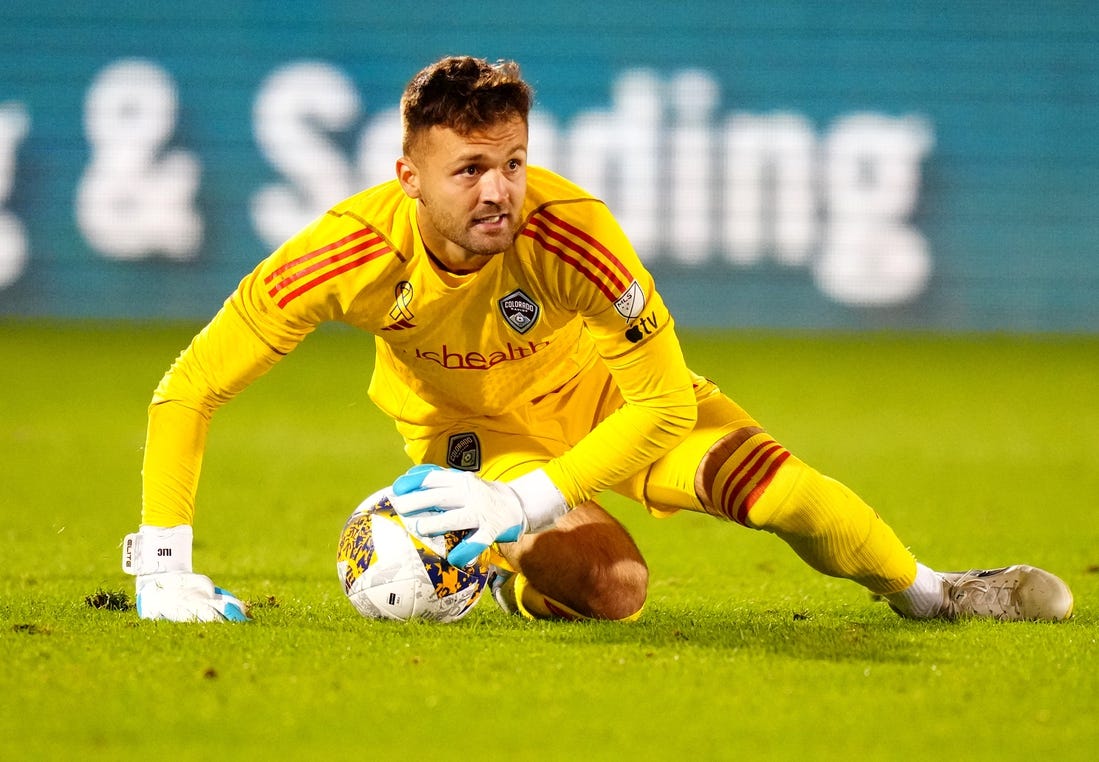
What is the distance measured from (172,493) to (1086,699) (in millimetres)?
2426

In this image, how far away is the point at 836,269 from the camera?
14164 mm

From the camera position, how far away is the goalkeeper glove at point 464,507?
382cm

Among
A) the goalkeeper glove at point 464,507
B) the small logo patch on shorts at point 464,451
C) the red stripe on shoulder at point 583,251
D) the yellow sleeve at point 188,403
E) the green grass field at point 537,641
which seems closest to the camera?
the green grass field at point 537,641

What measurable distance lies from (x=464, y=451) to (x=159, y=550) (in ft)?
3.37

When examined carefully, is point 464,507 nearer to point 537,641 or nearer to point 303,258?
point 537,641

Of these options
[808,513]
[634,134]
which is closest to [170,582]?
[808,513]

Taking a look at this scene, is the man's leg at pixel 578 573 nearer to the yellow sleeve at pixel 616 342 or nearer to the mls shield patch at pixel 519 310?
the yellow sleeve at pixel 616 342

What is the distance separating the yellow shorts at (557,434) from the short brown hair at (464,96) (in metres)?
1.09

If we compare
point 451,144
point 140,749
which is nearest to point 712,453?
point 451,144

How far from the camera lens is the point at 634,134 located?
Result: 1423cm

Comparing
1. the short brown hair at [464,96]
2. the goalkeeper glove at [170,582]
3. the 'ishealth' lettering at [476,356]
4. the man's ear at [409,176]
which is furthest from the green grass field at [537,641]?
the short brown hair at [464,96]

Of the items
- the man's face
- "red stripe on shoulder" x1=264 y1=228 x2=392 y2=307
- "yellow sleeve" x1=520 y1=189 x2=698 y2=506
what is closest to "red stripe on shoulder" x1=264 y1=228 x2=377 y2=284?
"red stripe on shoulder" x1=264 y1=228 x2=392 y2=307

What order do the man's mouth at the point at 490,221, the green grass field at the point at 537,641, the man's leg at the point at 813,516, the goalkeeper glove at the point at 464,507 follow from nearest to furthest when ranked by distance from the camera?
the green grass field at the point at 537,641 → the goalkeeper glove at the point at 464,507 → the man's mouth at the point at 490,221 → the man's leg at the point at 813,516

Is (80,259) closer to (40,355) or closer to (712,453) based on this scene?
(40,355)
